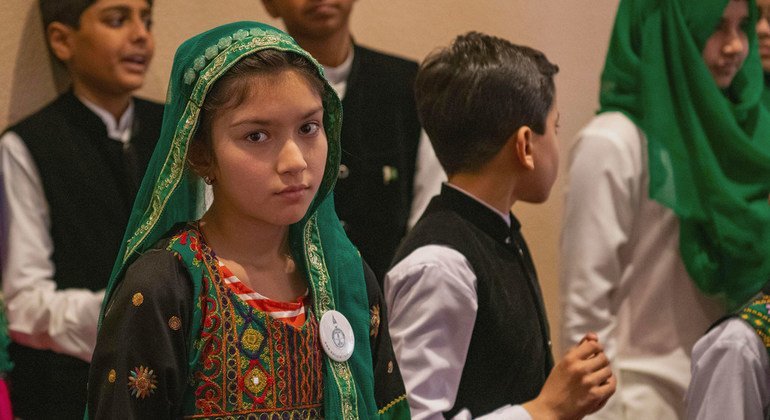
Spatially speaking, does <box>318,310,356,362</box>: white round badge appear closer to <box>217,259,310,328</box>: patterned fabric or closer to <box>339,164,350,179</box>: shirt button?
<box>217,259,310,328</box>: patterned fabric

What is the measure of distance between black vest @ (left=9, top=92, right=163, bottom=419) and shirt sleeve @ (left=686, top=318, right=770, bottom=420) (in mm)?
1398

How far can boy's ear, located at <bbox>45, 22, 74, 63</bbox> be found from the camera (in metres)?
3.02

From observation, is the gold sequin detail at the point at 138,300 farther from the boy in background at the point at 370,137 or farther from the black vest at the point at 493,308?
the boy in background at the point at 370,137

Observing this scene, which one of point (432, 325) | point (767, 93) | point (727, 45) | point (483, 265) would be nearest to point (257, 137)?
point (432, 325)

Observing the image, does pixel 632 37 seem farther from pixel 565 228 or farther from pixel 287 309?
pixel 287 309

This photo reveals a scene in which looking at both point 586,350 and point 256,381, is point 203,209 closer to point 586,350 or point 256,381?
point 256,381

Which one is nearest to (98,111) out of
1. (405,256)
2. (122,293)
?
(405,256)

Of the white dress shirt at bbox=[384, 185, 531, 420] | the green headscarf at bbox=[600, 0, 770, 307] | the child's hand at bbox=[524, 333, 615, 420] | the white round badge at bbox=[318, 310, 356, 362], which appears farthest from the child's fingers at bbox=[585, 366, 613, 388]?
the green headscarf at bbox=[600, 0, 770, 307]

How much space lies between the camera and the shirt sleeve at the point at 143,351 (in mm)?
1616

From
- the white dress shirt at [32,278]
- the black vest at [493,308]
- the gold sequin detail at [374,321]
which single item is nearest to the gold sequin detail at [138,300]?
the gold sequin detail at [374,321]

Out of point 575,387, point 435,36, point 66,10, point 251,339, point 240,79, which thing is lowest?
point 575,387

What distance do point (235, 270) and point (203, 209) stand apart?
152 mm

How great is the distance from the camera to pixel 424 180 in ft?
10.8

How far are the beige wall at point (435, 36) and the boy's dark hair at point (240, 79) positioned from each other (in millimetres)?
1437
